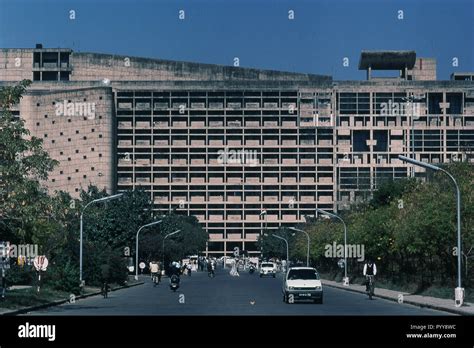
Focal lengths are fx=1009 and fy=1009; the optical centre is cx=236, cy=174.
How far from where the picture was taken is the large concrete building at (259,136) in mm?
189375

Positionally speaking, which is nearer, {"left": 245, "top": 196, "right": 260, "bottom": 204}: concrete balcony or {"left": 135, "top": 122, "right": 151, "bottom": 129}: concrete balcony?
{"left": 135, "top": 122, "right": 151, "bottom": 129}: concrete balcony

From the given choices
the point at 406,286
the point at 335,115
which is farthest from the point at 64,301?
the point at 335,115

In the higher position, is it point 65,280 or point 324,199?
point 324,199

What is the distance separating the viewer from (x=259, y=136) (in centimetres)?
19038

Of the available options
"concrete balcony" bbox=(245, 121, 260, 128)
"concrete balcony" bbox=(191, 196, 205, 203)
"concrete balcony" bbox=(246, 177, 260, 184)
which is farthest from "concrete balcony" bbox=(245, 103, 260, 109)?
"concrete balcony" bbox=(191, 196, 205, 203)

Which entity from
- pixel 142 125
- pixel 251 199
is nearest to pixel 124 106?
pixel 142 125

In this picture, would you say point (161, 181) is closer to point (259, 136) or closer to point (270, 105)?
point (259, 136)

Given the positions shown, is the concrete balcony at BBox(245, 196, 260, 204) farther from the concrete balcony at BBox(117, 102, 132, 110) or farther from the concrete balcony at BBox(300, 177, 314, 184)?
the concrete balcony at BBox(117, 102, 132, 110)

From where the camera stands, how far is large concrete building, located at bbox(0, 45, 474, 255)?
621 feet

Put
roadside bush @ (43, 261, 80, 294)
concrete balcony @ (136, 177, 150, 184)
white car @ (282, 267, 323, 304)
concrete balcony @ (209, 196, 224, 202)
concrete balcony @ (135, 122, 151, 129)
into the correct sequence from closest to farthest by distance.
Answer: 1. white car @ (282, 267, 323, 304)
2. roadside bush @ (43, 261, 80, 294)
3. concrete balcony @ (136, 177, 150, 184)
4. concrete balcony @ (135, 122, 151, 129)
5. concrete balcony @ (209, 196, 224, 202)
